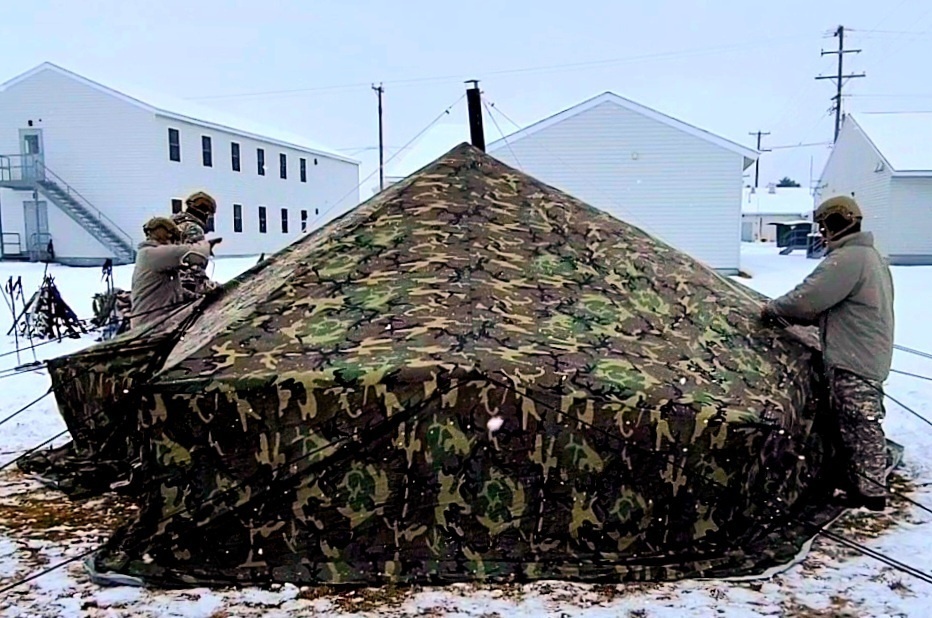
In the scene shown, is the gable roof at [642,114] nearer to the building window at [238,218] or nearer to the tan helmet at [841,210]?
the building window at [238,218]

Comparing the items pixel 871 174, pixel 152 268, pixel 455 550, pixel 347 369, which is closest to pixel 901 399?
pixel 455 550

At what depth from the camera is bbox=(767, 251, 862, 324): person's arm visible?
4.41 m

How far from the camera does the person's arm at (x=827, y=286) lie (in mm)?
4406

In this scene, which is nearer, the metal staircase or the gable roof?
the gable roof

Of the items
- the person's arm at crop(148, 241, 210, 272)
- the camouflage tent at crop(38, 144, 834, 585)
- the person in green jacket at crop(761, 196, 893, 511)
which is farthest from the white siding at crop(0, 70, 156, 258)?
the person in green jacket at crop(761, 196, 893, 511)

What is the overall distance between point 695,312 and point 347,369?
2.12 meters

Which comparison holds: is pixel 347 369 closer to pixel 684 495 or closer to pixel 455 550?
pixel 455 550

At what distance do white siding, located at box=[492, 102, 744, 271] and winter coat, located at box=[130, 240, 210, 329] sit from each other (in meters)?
14.1

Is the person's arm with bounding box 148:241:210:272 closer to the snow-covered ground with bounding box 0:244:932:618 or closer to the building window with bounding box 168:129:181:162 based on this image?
the snow-covered ground with bounding box 0:244:932:618

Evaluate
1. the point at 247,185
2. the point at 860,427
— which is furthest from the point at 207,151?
the point at 860,427

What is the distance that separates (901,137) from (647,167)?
10.5 meters

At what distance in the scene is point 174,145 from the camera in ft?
79.7

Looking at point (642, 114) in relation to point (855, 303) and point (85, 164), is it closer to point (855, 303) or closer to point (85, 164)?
point (855, 303)

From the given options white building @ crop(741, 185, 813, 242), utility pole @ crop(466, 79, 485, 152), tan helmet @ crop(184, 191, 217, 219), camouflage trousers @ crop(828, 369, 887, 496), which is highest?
white building @ crop(741, 185, 813, 242)
